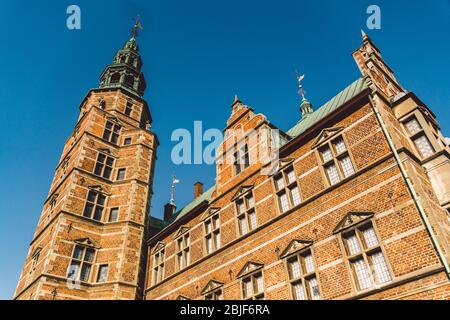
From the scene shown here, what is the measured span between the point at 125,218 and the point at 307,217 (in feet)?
42.1

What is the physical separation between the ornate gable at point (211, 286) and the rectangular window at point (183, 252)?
7.95 ft

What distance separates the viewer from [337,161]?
12.1 m

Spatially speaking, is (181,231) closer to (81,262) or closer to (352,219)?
(81,262)

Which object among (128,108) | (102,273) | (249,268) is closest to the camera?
(249,268)

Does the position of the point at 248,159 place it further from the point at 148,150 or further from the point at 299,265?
the point at 148,150

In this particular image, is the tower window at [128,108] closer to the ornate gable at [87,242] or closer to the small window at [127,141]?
the small window at [127,141]

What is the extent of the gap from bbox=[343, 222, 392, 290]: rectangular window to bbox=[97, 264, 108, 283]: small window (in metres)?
13.8

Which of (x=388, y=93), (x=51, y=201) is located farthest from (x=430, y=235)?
(x=51, y=201)

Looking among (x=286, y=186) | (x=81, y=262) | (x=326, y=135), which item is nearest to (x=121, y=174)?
(x=81, y=262)

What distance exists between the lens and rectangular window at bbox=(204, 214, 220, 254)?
1609cm

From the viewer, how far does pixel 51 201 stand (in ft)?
75.0

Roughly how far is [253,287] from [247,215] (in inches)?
125

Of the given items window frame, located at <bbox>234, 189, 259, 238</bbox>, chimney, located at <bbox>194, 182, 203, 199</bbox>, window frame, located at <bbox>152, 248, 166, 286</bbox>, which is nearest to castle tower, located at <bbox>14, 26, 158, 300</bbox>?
window frame, located at <bbox>152, 248, 166, 286</bbox>

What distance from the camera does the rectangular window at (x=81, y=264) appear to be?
18.1 meters
